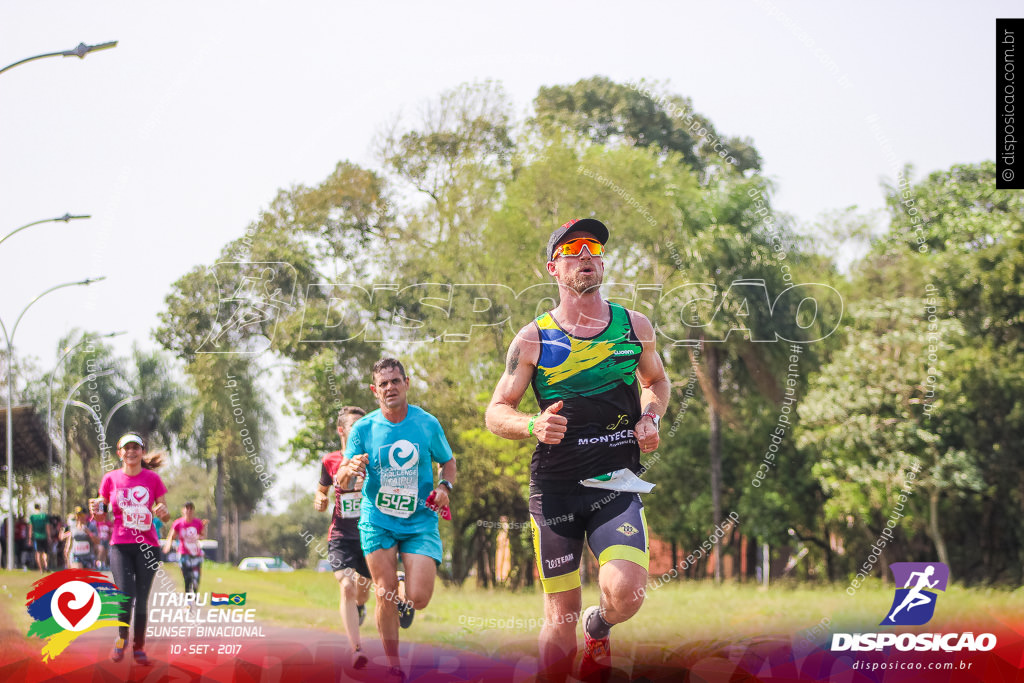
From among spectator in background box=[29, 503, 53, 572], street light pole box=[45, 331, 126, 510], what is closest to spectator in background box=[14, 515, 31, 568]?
spectator in background box=[29, 503, 53, 572]

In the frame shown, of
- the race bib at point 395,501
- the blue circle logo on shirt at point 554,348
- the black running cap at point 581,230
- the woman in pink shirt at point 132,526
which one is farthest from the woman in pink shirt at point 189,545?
the black running cap at point 581,230

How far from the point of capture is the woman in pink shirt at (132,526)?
271 inches

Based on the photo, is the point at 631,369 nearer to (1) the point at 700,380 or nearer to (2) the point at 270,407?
(2) the point at 270,407

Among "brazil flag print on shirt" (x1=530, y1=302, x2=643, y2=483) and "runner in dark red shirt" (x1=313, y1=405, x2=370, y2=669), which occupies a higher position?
"brazil flag print on shirt" (x1=530, y1=302, x2=643, y2=483)


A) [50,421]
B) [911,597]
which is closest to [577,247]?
[911,597]

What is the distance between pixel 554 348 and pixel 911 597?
15.4 feet

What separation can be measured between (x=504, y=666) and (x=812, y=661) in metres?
1.92

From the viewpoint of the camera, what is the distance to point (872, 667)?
6.43 meters

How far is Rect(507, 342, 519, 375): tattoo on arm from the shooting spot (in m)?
4.99

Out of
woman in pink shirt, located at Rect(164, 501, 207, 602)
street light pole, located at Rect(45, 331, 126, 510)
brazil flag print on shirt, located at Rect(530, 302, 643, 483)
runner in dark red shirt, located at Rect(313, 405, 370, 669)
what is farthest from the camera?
woman in pink shirt, located at Rect(164, 501, 207, 602)

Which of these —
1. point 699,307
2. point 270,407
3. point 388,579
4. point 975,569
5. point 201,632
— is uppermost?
point 699,307

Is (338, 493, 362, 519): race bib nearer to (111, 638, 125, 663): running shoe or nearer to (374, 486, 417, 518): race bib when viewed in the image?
(374, 486, 417, 518): race bib

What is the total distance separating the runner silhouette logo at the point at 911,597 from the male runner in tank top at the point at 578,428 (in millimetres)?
3588

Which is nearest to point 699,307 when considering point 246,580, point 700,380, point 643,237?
point 643,237
